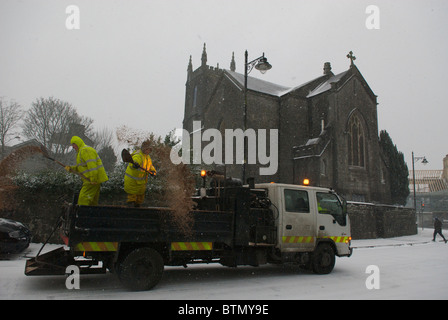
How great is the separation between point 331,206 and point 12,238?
8719mm

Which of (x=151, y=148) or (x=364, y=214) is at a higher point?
(x=151, y=148)

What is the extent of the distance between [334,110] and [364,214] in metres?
9.87

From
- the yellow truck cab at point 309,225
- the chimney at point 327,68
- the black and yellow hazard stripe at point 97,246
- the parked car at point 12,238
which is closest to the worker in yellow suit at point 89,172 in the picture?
the black and yellow hazard stripe at point 97,246

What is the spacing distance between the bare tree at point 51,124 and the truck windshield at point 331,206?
2466 centimetres

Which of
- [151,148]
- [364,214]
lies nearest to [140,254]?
[151,148]

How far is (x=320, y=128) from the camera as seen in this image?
2844 centimetres

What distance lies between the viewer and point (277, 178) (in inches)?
1111

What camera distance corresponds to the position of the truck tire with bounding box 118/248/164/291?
5574mm

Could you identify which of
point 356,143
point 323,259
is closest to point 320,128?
point 356,143

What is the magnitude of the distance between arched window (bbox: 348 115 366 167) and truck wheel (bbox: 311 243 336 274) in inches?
850

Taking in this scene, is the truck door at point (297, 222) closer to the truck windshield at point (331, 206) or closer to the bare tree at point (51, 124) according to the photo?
the truck windshield at point (331, 206)

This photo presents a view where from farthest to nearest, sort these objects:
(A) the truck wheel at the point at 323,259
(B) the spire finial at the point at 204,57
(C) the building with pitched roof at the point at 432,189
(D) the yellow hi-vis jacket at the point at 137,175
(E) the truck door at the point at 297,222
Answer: (B) the spire finial at the point at 204,57, (C) the building with pitched roof at the point at 432,189, (A) the truck wheel at the point at 323,259, (E) the truck door at the point at 297,222, (D) the yellow hi-vis jacket at the point at 137,175

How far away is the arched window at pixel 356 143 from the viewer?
28.5 meters
